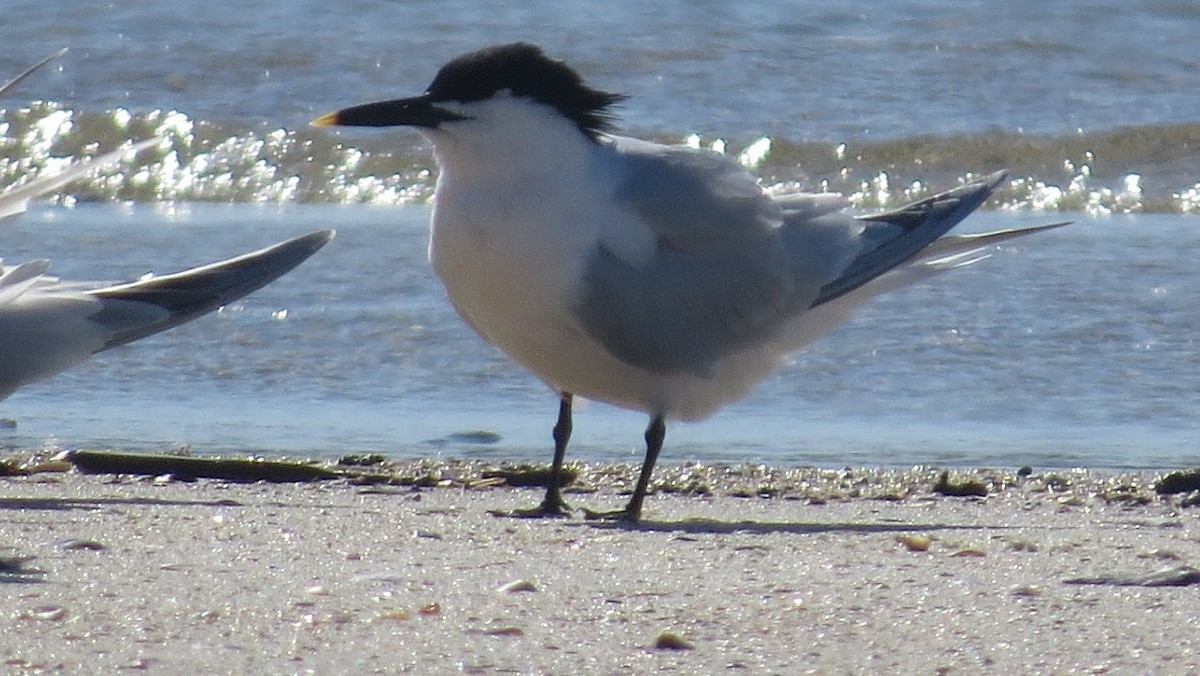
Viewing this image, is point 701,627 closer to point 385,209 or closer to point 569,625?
point 569,625

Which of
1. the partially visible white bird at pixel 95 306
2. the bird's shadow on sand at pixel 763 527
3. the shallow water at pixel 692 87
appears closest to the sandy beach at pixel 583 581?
the bird's shadow on sand at pixel 763 527

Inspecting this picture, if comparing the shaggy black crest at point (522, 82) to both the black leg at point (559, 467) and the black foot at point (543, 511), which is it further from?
the black foot at point (543, 511)

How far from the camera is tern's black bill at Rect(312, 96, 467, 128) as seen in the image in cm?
421

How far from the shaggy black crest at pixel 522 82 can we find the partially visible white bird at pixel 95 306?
491 millimetres

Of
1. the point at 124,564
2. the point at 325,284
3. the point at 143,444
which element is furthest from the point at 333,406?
the point at 124,564

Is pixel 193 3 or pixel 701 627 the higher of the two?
pixel 193 3

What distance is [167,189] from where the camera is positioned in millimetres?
8531

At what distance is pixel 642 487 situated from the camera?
13.8ft

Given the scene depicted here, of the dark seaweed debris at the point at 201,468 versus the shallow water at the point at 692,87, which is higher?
the shallow water at the point at 692,87

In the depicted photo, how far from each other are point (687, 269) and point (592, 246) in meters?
0.30

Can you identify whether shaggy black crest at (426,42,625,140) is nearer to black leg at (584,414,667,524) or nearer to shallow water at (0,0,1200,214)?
black leg at (584,414,667,524)

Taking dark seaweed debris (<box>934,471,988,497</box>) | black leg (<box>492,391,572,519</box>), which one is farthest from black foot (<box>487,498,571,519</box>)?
dark seaweed debris (<box>934,471,988,497</box>)

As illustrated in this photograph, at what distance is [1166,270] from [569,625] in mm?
4300

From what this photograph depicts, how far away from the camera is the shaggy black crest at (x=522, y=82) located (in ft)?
14.0
